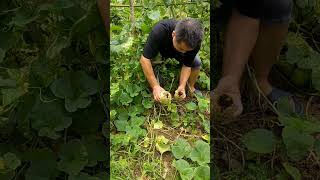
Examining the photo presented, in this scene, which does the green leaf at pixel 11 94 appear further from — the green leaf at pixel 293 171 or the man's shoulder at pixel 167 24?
the green leaf at pixel 293 171

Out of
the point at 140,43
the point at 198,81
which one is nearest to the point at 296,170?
the point at 198,81

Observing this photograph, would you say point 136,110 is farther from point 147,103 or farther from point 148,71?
point 148,71

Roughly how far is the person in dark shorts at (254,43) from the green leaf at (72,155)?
15.6 inches

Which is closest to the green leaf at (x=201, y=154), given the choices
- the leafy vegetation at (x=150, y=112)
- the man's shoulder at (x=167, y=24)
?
the leafy vegetation at (x=150, y=112)

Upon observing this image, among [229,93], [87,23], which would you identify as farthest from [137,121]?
[87,23]

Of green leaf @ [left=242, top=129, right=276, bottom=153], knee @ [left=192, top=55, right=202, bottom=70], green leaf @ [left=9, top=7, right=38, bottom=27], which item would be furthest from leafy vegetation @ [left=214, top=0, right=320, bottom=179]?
green leaf @ [left=9, top=7, right=38, bottom=27]

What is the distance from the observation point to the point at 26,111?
4.40 feet

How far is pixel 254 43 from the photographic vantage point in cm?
149

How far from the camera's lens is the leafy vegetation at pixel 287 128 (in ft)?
4.33

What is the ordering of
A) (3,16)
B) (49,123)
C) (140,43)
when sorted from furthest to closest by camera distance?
(140,43) → (3,16) → (49,123)

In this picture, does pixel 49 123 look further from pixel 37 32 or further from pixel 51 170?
pixel 37 32

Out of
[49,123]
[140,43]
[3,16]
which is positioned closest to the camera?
[49,123]

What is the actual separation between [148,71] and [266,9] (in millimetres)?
323

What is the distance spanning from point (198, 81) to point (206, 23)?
0.50ft
